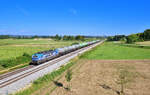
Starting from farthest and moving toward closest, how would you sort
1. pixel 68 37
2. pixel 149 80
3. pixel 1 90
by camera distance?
pixel 68 37, pixel 149 80, pixel 1 90

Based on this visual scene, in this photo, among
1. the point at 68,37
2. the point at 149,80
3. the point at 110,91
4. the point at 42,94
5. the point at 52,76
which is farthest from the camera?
the point at 68,37

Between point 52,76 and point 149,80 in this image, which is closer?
point 149,80

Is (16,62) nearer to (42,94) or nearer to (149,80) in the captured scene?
(42,94)

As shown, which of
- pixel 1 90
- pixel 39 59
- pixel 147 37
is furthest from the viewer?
pixel 147 37

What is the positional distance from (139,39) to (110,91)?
454 ft

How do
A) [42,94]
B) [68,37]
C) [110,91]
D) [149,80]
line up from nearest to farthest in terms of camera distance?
[42,94]
[110,91]
[149,80]
[68,37]

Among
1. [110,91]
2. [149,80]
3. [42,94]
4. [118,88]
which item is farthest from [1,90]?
[149,80]

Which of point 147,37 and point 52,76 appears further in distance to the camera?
point 147,37

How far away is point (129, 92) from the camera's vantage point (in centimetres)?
1329

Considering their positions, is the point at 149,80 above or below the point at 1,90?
above

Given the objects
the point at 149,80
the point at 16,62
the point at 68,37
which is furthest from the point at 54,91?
the point at 68,37

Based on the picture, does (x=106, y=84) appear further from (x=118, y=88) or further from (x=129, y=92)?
(x=129, y=92)

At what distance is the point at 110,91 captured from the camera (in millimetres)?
13594

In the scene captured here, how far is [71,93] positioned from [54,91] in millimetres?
1954
